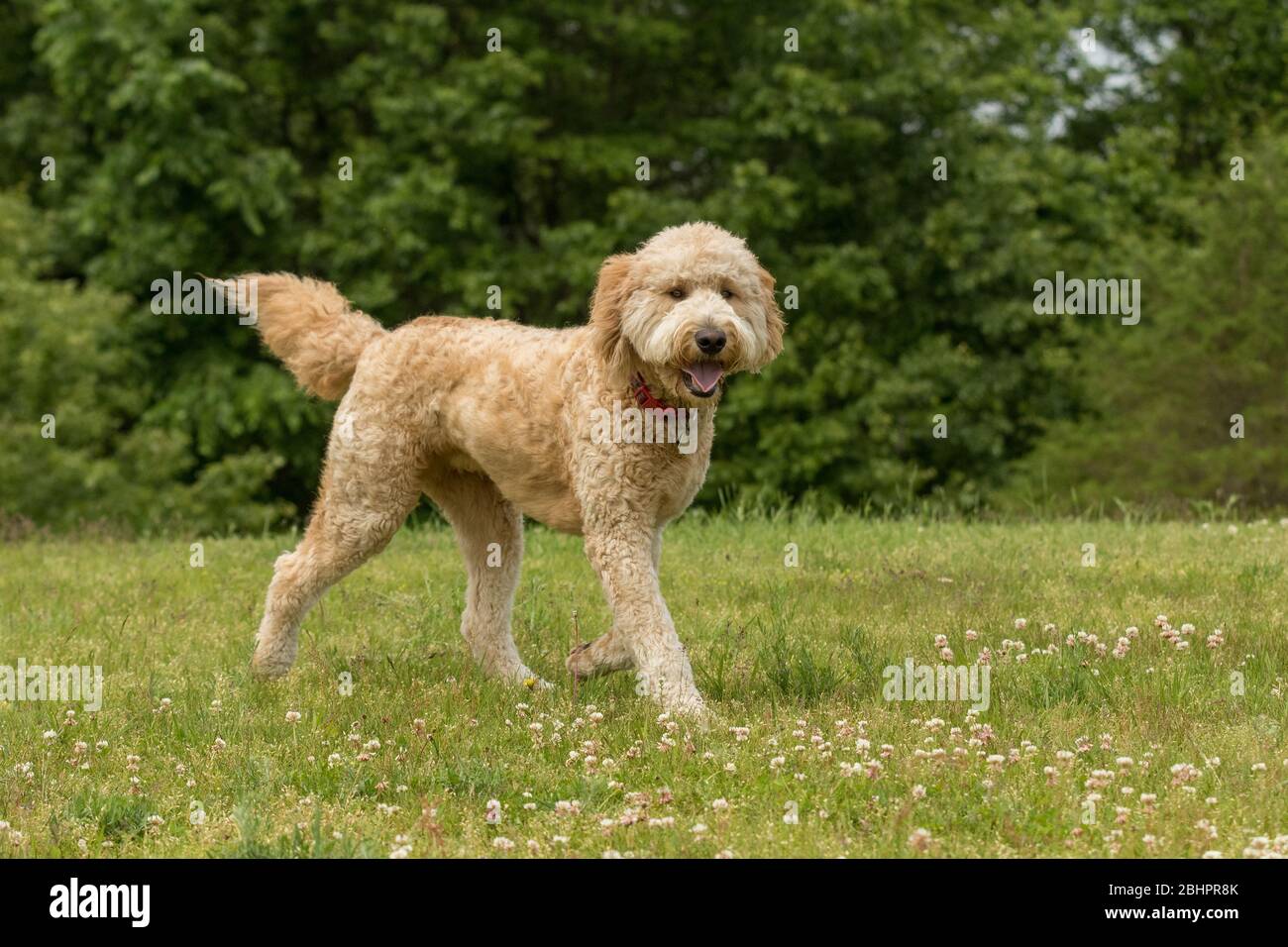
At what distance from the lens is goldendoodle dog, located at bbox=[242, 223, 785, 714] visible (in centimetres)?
564

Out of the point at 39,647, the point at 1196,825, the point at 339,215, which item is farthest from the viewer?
the point at 339,215

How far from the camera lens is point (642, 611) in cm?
564

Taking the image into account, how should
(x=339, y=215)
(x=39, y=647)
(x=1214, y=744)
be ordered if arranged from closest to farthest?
(x=1214, y=744)
(x=39, y=647)
(x=339, y=215)

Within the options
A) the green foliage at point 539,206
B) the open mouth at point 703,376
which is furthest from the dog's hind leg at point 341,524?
the green foliage at point 539,206

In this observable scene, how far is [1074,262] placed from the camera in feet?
63.5

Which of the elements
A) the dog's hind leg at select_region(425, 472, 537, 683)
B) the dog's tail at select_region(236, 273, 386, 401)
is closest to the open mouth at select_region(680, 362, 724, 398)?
the dog's hind leg at select_region(425, 472, 537, 683)

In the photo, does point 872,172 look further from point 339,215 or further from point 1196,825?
point 1196,825

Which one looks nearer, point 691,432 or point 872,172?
point 691,432

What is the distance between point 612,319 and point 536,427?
61cm

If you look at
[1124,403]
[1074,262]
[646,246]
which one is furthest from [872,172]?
[646,246]

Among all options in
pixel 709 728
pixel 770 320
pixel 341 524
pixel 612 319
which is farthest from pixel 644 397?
pixel 341 524

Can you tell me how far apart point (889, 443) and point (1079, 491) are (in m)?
2.26

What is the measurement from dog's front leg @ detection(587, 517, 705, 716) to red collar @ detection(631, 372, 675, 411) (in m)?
0.45

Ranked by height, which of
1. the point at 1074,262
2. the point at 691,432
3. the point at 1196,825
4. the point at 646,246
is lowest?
the point at 1196,825
